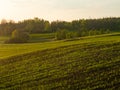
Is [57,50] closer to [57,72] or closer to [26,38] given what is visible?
[57,72]

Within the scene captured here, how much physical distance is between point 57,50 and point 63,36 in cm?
4414

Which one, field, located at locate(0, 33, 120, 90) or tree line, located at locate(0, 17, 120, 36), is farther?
tree line, located at locate(0, 17, 120, 36)

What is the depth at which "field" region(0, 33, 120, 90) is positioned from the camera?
763 inches

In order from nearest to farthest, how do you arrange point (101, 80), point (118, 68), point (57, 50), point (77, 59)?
point (101, 80) → point (118, 68) → point (77, 59) → point (57, 50)

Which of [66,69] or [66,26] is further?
[66,26]

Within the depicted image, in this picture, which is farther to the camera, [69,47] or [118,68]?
[69,47]

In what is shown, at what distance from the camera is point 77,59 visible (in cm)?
2591

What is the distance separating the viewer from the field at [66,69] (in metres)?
19.4

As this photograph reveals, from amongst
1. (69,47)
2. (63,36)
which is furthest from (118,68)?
(63,36)

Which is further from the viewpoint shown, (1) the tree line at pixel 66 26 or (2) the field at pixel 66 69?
(1) the tree line at pixel 66 26

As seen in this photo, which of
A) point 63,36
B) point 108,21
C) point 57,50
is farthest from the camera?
point 108,21

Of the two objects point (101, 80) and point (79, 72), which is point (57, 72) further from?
point (101, 80)

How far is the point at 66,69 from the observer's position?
23219mm

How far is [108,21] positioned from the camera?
116 m
